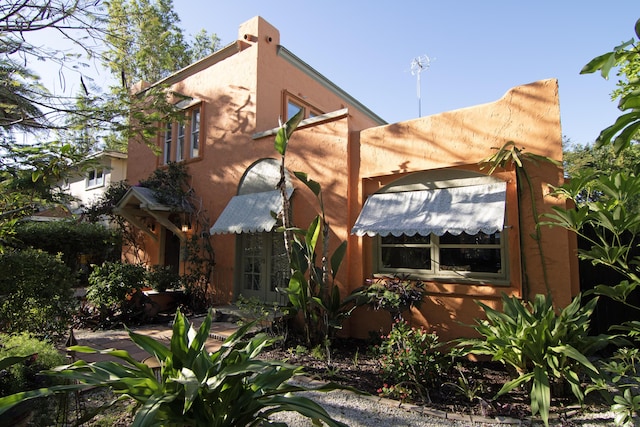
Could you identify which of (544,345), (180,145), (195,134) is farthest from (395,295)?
(180,145)

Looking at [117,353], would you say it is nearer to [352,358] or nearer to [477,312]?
[352,358]

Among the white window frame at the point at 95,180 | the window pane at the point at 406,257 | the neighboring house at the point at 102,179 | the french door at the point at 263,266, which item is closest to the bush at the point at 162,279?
the french door at the point at 263,266

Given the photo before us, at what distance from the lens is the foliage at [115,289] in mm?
8367

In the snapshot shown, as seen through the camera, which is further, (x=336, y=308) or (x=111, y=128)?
(x=336, y=308)

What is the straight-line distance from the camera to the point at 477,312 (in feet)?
20.6

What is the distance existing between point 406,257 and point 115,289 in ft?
23.2

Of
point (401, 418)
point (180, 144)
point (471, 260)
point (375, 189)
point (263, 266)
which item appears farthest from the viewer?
point (180, 144)

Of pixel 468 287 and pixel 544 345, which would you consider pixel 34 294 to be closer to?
pixel 468 287

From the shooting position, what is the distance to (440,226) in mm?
6148

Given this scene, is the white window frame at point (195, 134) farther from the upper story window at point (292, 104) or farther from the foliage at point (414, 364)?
the foliage at point (414, 364)

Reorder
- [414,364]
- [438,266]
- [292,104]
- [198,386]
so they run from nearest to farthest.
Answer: [198,386], [414,364], [438,266], [292,104]

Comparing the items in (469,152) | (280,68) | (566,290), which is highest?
(280,68)

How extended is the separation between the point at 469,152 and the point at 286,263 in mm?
5156

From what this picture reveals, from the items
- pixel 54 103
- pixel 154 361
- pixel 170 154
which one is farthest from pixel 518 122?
pixel 170 154
